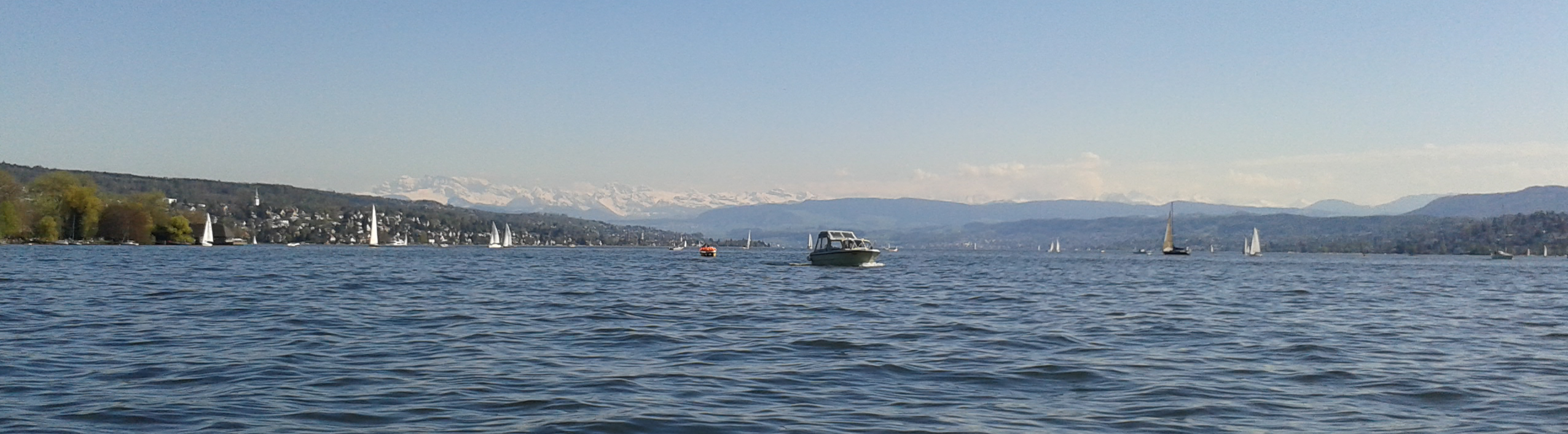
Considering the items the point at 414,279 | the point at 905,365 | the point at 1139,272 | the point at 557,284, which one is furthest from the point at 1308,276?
the point at 905,365

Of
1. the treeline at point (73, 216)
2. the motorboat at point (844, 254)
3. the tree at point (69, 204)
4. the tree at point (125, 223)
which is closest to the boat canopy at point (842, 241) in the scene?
the motorboat at point (844, 254)

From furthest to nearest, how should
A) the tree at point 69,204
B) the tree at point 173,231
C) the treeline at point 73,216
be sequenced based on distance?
1. the tree at point 173,231
2. the tree at point 69,204
3. the treeline at point 73,216

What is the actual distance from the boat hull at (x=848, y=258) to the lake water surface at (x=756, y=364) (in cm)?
4266

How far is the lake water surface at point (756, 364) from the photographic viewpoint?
1294 cm

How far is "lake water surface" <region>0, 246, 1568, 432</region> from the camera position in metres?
12.9

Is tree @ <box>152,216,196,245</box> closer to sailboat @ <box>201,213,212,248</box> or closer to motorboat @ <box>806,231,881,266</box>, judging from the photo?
sailboat @ <box>201,213,212,248</box>

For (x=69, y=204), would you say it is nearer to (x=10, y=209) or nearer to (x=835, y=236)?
(x=10, y=209)

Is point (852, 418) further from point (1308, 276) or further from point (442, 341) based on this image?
point (1308, 276)

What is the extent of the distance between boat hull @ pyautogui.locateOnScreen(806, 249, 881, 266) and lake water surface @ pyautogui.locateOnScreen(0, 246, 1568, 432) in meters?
42.7

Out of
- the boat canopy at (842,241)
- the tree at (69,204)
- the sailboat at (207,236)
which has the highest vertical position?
the tree at (69,204)

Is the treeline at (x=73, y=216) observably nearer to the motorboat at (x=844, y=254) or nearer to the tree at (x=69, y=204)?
the tree at (x=69, y=204)

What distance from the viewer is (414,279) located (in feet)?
168

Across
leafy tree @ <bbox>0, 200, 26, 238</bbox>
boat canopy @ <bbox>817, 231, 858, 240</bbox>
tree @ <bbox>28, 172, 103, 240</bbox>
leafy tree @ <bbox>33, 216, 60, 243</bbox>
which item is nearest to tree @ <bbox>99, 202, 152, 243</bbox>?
tree @ <bbox>28, 172, 103, 240</bbox>

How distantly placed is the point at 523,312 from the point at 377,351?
10424 millimetres
